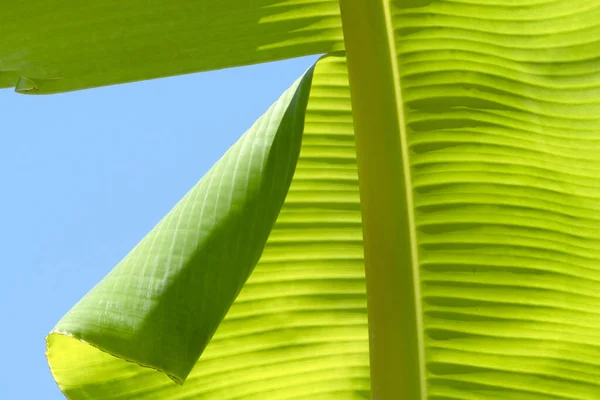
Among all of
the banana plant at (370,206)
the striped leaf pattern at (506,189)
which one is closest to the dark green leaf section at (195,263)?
the banana plant at (370,206)

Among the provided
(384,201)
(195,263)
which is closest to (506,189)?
(384,201)

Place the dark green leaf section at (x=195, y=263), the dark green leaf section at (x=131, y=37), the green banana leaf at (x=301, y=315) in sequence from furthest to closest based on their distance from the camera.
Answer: the green banana leaf at (x=301, y=315) < the dark green leaf section at (x=131, y=37) < the dark green leaf section at (x=195, y=263)

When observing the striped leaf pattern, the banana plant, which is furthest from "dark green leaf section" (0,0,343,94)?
the striped leaf pattern

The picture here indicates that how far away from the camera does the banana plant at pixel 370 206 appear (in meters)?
0.47

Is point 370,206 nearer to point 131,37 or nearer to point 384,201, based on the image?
point 384,201

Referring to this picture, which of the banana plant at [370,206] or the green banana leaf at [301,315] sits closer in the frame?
the banana plant at [370,206]

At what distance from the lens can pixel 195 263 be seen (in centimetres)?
44

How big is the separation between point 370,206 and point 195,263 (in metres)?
0.17

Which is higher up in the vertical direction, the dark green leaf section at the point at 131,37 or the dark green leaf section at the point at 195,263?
the dark green leaf section at the point at 131,37

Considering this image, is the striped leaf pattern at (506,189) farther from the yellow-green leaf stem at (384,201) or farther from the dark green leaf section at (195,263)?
the dark green leaf section at (195,263)

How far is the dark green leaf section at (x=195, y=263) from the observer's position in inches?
16.4

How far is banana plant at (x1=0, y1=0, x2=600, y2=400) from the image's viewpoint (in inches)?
18.7

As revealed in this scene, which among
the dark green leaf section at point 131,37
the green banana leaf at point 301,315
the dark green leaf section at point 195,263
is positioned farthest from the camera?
the green banana leaf at point 301,315

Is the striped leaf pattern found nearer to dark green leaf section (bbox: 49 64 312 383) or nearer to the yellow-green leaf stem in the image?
the yellow-green leaf stem
